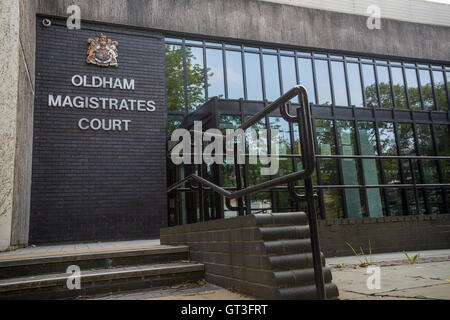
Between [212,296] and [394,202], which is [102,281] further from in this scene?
[394,202]

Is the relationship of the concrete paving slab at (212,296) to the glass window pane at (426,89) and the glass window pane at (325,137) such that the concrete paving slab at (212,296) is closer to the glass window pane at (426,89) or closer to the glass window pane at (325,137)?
the glass window pane at (325,137)

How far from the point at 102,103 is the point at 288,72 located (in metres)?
5.32

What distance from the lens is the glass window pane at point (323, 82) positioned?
10.6m

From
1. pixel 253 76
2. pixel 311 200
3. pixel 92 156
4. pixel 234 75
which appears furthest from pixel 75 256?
pixel 253 76

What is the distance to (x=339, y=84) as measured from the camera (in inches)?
429

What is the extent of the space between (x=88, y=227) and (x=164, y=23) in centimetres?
524

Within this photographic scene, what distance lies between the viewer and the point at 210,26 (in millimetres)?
9562

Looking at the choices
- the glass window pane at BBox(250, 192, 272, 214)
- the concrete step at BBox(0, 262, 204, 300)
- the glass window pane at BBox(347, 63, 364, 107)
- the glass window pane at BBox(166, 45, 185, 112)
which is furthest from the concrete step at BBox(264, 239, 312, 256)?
the glass window pane at BBox(347, 63, 364, 107)

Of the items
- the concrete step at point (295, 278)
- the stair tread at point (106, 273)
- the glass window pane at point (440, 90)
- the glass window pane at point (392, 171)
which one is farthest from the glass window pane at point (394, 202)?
the concrete step at point (295, 278)

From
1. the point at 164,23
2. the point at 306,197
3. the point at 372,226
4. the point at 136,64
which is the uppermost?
the point at 164,23

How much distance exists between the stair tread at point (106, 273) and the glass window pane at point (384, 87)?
33.4ft

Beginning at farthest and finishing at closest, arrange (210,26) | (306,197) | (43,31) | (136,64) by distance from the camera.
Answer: (210,26), (136,64), (43,31), (306,197)

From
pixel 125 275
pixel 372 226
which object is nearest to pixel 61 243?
pixel 125 275
